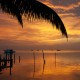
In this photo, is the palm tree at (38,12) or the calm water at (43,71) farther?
the calm water at (43,71)

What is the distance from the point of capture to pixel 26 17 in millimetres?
10344

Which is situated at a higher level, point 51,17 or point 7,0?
point 7,0

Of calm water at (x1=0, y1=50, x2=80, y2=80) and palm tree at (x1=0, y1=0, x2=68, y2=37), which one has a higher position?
palm tree at (x1=0, y1=0, x2=68, y2=37)

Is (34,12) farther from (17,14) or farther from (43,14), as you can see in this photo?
(17,14)

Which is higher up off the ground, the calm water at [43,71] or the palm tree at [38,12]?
the palm tree at [38,12]

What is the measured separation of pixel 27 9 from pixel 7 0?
3.27ft

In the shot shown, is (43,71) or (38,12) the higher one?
(38,12)

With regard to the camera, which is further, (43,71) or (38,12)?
(43,71)

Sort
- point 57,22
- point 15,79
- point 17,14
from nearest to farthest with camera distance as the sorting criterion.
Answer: point 57,22 < point 17,14 < point 15,79

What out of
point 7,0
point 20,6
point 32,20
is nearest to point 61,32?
point 32,20

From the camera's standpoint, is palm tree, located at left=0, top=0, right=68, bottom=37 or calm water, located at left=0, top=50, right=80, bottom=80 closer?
palm tree, located at left=0, top=0, right=68, bottom=37

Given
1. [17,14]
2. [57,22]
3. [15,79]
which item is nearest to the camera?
[57,22]

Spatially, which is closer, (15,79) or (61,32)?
(61,32)

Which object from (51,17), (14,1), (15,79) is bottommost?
(15,79)
